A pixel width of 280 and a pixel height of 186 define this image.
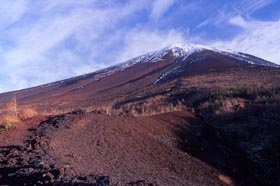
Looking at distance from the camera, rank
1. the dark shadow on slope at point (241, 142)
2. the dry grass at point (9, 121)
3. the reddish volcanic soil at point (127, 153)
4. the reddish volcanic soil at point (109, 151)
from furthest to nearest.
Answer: the dry grass at point (9, 121) < the dark shadow on slope at point (241, 142) < the reddish volcanic soil at point (127, 153) < the reddish volcanic soil at point (109, 151)

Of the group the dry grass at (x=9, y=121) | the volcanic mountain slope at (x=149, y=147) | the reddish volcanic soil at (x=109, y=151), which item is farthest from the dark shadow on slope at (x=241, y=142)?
the dry grass at (x=9, y=121)

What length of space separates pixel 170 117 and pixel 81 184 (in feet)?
24.6

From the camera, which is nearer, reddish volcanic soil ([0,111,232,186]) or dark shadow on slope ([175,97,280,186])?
reddish volcanic soil ([0,111,232,186])

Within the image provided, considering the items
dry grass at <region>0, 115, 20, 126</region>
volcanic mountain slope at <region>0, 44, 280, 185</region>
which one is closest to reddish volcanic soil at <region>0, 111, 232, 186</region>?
volcanic mountain slope at <region>0, 44, 280, 185</region>

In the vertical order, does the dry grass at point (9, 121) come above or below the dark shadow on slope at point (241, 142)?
above

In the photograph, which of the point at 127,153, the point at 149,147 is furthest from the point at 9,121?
the point at 149,147

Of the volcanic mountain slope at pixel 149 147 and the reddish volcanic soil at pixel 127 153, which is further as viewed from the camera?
the reddish volcanic soil at pixel 127 153

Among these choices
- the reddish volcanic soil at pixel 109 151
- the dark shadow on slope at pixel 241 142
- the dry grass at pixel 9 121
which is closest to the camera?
the reddish volcanic soil at pixel 109 151

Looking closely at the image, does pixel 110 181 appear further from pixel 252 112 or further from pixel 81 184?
pixel 252 112

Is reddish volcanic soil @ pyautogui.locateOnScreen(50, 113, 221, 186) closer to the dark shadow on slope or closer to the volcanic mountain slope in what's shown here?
the volcanic mountain slope

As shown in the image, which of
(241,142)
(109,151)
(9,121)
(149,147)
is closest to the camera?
(109,151)

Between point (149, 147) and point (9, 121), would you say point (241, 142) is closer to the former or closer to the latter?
point (149, 147)

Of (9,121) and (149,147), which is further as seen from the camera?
(9,121)

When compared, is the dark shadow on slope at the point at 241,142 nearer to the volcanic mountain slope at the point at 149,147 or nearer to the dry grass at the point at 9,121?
the volcanic mountain slope at the point at 149,147
